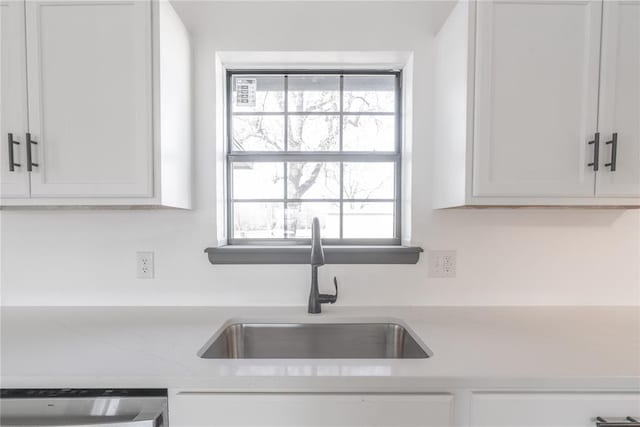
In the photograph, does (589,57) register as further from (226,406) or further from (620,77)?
(226,406)

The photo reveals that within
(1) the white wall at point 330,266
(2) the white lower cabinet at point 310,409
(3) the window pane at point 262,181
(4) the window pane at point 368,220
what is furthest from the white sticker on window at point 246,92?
(2) the white lower cabinet at point 310,409

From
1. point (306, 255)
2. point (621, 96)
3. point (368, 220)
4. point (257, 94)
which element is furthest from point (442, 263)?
point (257, 94)

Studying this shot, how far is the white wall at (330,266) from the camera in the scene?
54.8 inches

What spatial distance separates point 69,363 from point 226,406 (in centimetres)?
48

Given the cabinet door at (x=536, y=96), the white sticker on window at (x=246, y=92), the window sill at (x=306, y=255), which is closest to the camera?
the cabinet door at (x=536, y=96)

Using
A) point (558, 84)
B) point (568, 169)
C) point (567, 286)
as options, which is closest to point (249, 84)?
point (558, 84)

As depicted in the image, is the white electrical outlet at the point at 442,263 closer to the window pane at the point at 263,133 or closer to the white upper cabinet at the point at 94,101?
the window pane at the point at 263,133

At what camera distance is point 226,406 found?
804mm

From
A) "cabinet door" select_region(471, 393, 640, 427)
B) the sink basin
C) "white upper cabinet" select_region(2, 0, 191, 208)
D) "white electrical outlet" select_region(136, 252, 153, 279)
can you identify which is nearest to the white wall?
"white electrical outlet" select_region(136, 252, 153, 279)

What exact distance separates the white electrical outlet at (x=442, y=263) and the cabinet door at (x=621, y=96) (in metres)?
0.58

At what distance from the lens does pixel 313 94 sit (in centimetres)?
158

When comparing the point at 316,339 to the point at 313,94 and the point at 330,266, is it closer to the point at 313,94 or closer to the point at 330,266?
the point at 330,266

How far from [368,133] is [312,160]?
0.33m

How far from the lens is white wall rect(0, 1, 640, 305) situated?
139 centimetres
